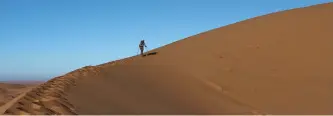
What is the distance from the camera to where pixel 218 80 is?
980 cm

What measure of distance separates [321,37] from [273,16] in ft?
18.9

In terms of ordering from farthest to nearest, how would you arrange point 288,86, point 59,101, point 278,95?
point 288,86 → point 278,95 → point 59,101

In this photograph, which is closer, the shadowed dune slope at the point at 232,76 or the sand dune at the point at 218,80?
the sand dune at the point at 218,80

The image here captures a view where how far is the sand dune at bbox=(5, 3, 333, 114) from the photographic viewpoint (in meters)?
5.82

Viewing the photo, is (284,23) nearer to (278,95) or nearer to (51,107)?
(278,95)

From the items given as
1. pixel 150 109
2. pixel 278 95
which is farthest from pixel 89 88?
pixel 278 95

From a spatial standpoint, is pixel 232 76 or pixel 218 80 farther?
pixel 232 76

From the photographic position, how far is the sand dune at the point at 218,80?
19.1 feet

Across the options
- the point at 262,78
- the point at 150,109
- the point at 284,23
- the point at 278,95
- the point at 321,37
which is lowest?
the point at 150,109

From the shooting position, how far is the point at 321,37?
543 inches

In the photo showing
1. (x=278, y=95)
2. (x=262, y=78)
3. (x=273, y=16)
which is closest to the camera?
(x=278, y=95)

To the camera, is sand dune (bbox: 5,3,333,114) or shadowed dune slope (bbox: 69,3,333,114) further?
shadowed dune slope (bbox: 69,3,333,114)

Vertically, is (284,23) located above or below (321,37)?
above

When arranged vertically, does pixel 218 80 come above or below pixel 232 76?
below
